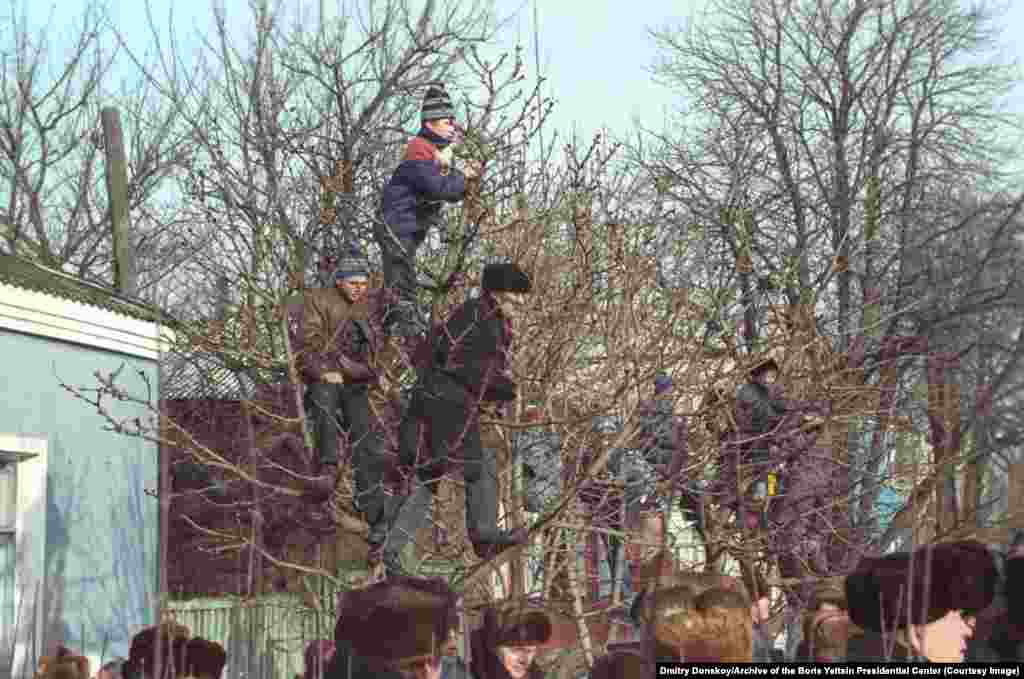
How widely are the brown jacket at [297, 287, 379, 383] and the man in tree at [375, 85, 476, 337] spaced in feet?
1.70

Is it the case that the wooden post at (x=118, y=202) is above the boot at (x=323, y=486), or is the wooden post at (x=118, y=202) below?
above

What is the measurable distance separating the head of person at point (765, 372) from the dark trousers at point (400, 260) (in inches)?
96.2

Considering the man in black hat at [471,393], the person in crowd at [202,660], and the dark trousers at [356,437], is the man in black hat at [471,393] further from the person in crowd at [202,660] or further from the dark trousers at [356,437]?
the person in crowd at [202,660]

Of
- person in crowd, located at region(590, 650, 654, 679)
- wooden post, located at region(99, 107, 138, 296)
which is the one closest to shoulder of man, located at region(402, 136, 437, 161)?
person in crowd, located at region(590, 650, 654, 679)

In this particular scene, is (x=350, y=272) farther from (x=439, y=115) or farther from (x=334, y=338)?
(x=439, y=115)

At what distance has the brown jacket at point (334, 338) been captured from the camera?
30.6ft

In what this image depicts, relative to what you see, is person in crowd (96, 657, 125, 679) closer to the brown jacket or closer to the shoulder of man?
the brown jacket

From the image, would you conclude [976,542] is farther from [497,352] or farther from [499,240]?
[499,240]

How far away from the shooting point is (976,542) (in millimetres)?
4633

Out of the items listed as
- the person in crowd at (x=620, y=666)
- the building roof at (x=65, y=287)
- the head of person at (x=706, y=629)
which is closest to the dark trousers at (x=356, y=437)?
the building roof at (x=65, y=287)

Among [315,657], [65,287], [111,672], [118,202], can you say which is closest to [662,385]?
[111,672]

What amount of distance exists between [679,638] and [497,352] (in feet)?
14.8

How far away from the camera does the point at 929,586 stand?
4.39 m

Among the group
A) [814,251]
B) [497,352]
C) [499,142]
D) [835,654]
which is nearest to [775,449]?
[499,142]
